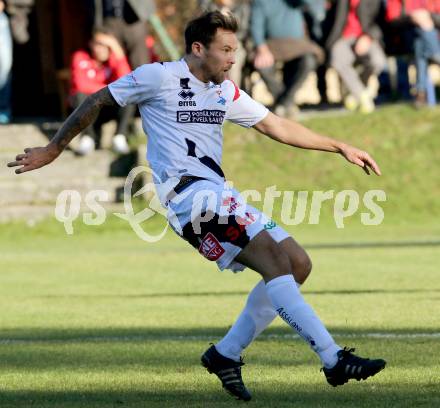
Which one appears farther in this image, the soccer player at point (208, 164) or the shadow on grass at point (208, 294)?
the shadow on grass at point (208, 294)

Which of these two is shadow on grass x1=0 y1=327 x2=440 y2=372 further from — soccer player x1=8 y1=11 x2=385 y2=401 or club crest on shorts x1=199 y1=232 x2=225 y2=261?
club crest on shorts x1=199 y1=232 x2=225 y2=261

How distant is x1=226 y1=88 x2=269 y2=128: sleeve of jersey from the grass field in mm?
1359

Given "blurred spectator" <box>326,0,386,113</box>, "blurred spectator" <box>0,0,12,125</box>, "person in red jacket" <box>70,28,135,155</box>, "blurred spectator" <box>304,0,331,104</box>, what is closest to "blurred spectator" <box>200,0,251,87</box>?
"blurred spectator" <box>304,0,331,104</box>

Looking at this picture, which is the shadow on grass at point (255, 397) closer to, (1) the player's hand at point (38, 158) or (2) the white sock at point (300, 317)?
(2) the white sock at point (300, 317)

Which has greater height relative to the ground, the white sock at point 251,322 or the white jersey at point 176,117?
the white jersey at point 176,117

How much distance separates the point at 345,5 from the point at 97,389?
50.7ft

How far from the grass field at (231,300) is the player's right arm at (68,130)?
3.80 feet

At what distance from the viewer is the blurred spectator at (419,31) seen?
71.1 ft

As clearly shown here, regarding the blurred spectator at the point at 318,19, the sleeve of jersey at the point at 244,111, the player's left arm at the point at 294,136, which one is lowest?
the blurred spectator at the point at 318,19

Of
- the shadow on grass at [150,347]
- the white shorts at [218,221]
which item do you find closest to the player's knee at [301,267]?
the white shorts at [218,221]

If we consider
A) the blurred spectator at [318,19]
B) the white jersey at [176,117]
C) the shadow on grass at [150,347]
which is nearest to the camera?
the white jersey at [176,117]

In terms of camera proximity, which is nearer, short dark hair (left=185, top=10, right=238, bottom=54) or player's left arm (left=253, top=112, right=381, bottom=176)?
short dark hair (left=185, top=10, right=238, bottom=54)

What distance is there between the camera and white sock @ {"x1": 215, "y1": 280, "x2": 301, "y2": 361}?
23.2 ft

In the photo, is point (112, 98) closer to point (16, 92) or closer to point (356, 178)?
point (356, 178)
